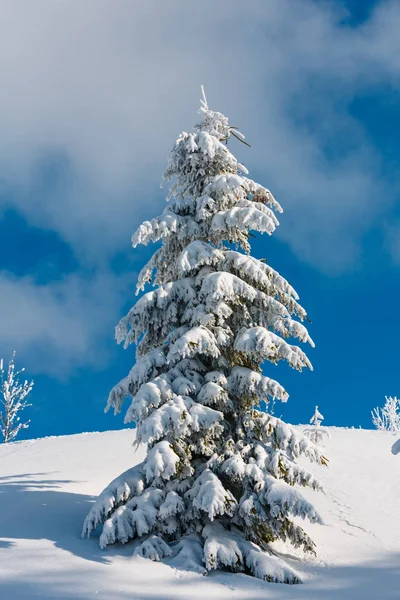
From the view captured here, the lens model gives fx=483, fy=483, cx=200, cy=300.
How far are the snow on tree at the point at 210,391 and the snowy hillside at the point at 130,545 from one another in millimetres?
466

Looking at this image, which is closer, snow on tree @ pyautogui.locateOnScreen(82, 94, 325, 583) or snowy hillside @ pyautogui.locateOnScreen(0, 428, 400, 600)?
snowy hillside @ pyautogui.locateOnScreen(0, 428, 400, 600)

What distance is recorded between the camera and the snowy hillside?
7508 millimetres

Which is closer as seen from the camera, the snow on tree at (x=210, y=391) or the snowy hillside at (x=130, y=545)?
the snowy hillside at (x=130, y=545)

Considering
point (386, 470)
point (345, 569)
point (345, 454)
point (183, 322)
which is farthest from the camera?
point (345, 454)

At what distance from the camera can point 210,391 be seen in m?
9.65

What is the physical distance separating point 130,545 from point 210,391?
3241mm

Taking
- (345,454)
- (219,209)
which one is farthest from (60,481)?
(345,454)

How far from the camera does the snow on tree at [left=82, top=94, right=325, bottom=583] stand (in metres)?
8.84

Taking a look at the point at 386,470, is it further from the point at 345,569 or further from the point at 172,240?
the point at 172,240

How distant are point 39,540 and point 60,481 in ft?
19.6

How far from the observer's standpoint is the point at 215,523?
944cm

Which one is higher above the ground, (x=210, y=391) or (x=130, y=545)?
(x=210, y=391)

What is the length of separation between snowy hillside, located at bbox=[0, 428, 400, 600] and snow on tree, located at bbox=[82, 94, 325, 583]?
1.53ft

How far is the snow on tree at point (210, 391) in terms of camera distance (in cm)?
884
